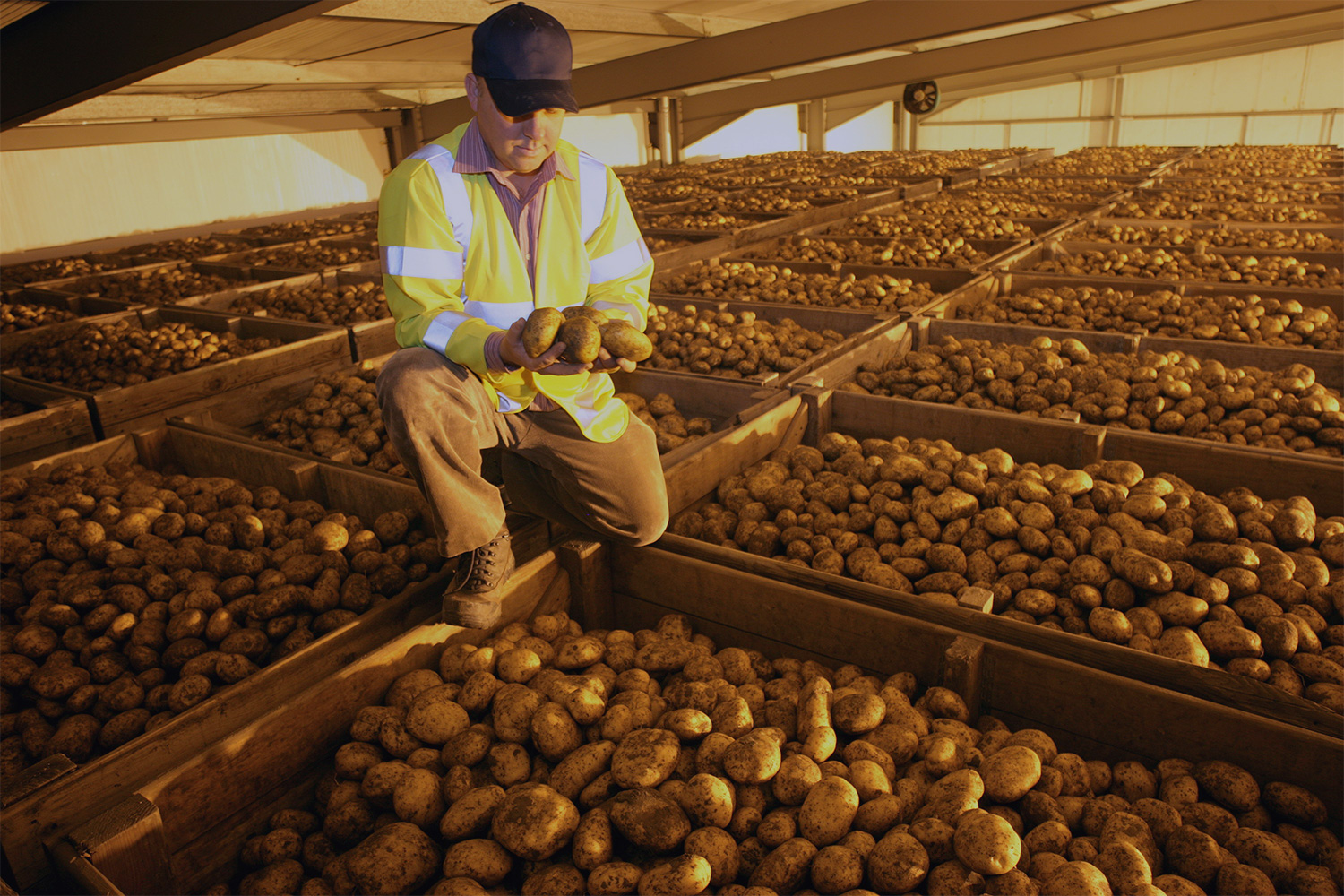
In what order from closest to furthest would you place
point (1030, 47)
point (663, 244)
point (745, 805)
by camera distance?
1. point (745, 805)
2. point (663, 244)
3. point (1030, 47)

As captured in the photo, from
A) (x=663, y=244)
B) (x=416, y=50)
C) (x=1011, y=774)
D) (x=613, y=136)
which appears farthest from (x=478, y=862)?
(x=613, y=136)

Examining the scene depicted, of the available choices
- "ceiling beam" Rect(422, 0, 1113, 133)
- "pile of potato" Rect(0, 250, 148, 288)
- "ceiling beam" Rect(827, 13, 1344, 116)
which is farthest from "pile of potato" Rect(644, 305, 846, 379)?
"ceiling beam" Rect(827, 13, 1344, 116)

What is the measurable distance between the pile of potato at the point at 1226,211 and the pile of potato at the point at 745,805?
20.9ft

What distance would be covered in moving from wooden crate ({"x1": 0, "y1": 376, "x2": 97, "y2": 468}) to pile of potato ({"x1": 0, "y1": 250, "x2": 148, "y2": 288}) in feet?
10.9

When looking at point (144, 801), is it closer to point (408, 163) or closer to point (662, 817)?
point (662, 817)

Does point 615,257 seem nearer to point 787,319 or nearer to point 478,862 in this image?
point 478,862

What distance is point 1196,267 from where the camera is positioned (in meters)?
4.92

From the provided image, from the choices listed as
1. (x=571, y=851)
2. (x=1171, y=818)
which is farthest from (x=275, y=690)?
(x=1171, y=818)

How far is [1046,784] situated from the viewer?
149 centimetres

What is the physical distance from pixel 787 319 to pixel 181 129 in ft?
28.7

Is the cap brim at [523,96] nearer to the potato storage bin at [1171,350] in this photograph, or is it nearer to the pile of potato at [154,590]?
the pile of potato at [154,590]

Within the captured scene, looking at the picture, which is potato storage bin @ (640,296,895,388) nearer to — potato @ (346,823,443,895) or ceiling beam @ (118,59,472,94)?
potato @ (346,823,443,895)

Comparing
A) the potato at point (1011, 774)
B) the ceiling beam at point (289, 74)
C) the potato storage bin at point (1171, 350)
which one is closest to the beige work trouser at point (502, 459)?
the potato at point (1011, 774)

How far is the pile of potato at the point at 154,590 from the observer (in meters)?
1.90
